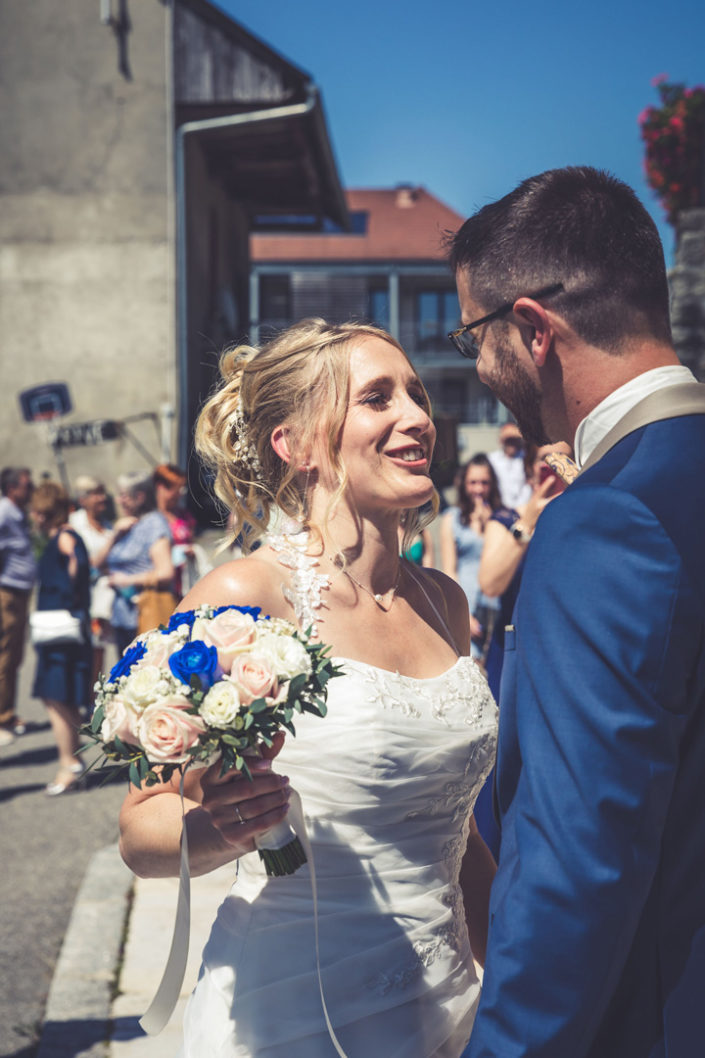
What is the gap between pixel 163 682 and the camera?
5.77 ft

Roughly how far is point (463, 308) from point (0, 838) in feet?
17.4

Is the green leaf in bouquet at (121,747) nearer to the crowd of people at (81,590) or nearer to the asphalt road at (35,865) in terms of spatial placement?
the asphalt road at (35,865)

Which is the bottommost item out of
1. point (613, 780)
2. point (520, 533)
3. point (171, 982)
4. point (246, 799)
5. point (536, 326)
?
point (520, 533)

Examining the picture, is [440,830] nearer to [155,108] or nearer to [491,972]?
[491,972]

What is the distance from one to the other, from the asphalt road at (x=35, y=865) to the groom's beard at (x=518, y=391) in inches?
132

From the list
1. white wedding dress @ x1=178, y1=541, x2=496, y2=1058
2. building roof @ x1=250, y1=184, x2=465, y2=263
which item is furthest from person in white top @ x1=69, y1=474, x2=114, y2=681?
building roof @ x1=250, y1=184, x2=465, y2=263

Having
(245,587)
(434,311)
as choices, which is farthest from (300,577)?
(434,311)

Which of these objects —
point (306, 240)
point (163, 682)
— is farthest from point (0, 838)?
point (306, 240)

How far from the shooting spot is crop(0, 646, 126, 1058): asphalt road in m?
4.16

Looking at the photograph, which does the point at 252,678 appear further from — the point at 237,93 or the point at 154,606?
the point at 237,93

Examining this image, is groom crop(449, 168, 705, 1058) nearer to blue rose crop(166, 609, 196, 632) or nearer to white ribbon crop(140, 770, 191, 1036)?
blue rose crop(166, 609, 196, 632)

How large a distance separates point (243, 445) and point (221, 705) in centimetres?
113

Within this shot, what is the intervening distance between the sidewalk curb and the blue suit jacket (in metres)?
2.92

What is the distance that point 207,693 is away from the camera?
68.8 inches
